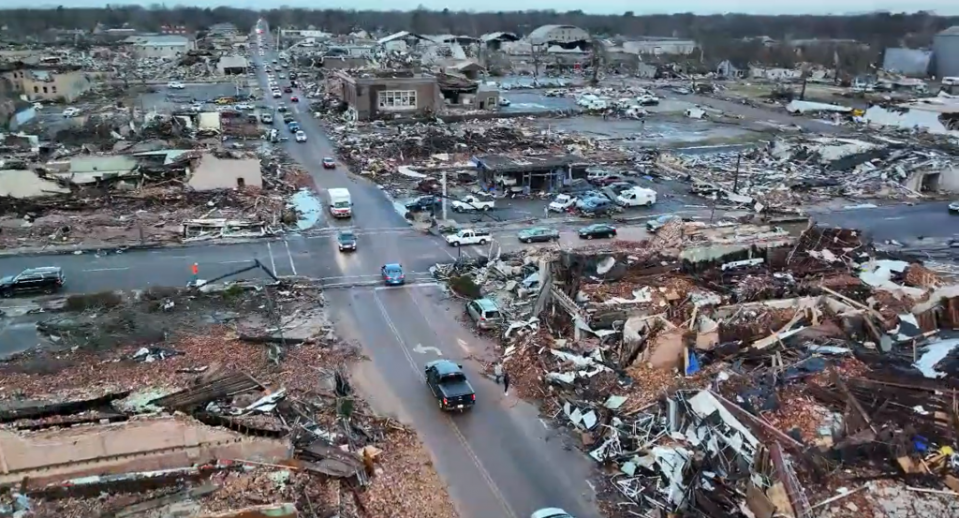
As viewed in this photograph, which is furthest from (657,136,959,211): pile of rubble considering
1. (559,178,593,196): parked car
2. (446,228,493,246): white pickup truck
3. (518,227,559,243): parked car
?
(446,228,493,246): white pickup truck

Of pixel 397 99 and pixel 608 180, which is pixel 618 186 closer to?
pixel 608 180

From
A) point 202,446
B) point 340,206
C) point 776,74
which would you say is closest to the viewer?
point 202,446

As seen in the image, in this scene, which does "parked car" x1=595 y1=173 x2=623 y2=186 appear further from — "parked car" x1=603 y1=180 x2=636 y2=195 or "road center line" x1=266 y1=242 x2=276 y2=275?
"road center line" x1=266 y1=242 x2=276 y2=275

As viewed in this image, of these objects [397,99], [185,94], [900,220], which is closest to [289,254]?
[900,220]

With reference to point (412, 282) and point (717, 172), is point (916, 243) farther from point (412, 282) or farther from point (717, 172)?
point (412, 282)

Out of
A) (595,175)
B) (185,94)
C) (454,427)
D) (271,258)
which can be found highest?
(185,94)

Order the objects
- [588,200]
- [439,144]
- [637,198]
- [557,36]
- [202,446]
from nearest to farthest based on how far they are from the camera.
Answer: [202,446] → [588,200] → [637,198] → [439,144] → [557,36]

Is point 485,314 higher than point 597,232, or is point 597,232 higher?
point 597,232

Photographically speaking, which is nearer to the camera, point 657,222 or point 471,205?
point 657,222

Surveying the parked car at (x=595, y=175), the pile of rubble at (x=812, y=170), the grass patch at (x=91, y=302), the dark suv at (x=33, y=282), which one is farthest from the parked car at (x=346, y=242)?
the pile of rubble at (x=812, y=170)
